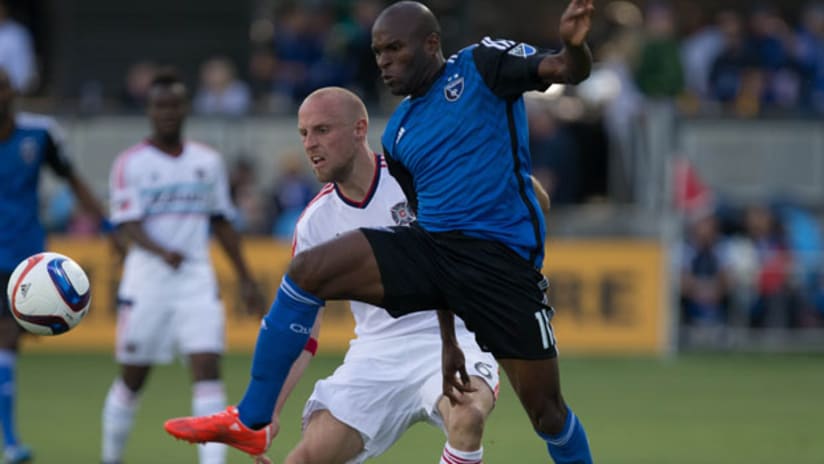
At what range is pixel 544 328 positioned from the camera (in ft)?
23.0

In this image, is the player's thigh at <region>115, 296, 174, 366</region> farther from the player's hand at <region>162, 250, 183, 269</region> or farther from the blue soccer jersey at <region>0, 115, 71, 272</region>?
the blue soccer jersey at <region>0, 115, 71, 272</region>

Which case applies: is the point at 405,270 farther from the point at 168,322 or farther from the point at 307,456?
the point at 168,322

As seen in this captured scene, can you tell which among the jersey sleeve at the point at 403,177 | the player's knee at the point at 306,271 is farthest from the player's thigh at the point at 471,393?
the player's knee at the point at 306,271

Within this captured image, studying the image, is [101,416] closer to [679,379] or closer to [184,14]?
[679,379]

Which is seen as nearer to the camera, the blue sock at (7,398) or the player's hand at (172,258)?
the player's hand at (172,258)

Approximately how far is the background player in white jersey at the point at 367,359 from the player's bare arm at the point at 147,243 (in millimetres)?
2790

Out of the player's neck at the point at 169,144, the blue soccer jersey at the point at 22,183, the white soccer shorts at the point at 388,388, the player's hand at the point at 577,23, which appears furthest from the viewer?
the blue soccer jersey at the point at 22,183

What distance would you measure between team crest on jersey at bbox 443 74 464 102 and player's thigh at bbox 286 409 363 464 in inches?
65.2

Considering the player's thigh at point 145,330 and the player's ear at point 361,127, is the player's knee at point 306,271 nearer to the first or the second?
the player's ear at point 361,127

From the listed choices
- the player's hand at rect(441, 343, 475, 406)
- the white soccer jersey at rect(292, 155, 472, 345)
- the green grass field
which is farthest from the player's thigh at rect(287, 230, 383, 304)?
the green grass field

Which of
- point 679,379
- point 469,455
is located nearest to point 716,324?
point 679,379

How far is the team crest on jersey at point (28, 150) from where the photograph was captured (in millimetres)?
10805

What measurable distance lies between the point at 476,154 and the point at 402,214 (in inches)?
28.8

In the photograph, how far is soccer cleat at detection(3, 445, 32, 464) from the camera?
400 inches
